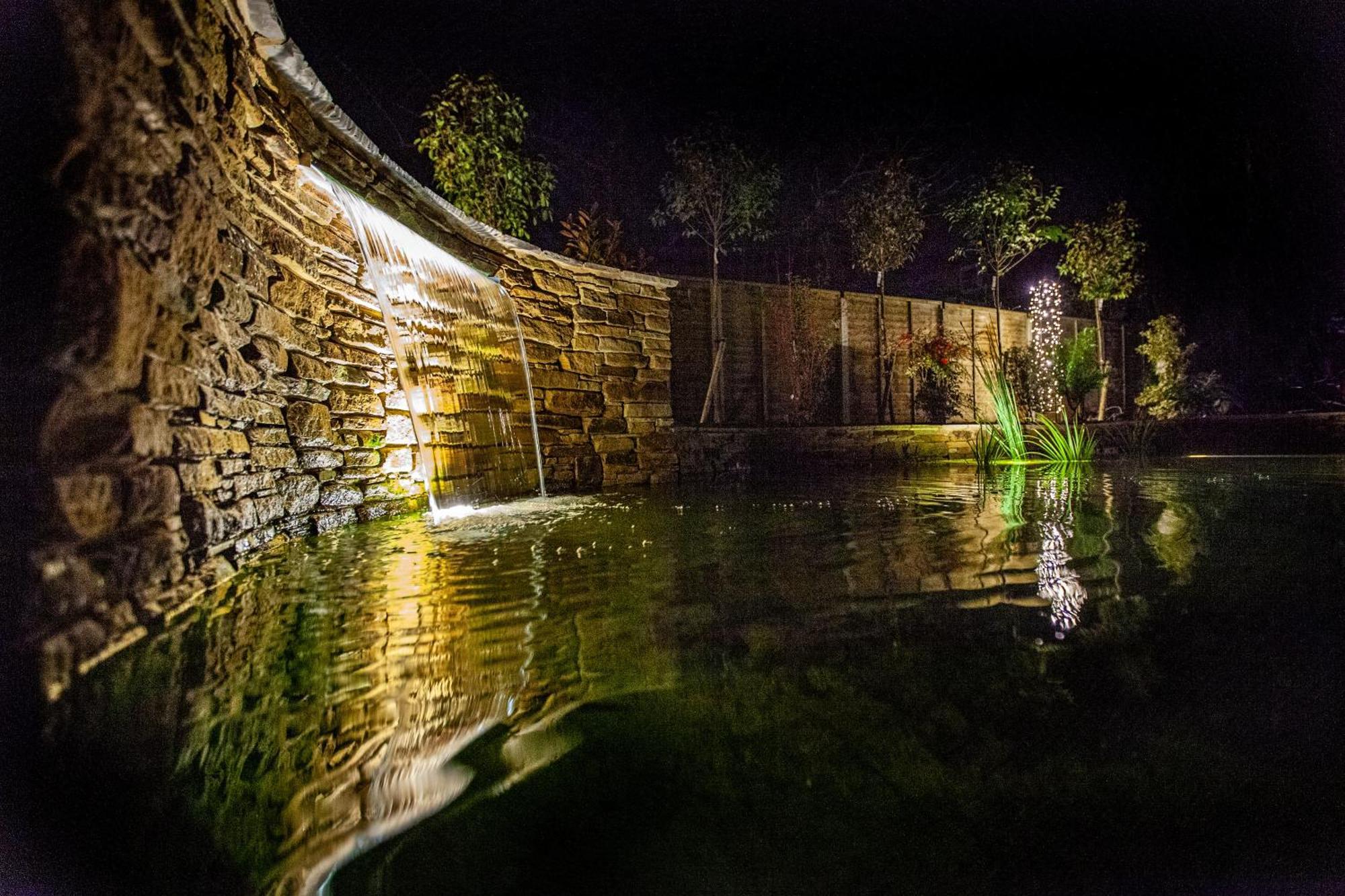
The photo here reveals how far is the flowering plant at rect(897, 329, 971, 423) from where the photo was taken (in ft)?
28.3

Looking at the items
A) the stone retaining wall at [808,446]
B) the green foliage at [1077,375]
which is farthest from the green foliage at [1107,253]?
the stone retaining wall at [808,446]

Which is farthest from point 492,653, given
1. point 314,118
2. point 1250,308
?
point 1250,308

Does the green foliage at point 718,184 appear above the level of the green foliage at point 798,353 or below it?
above

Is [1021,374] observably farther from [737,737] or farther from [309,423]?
[737,737]

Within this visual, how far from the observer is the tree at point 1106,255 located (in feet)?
28.3

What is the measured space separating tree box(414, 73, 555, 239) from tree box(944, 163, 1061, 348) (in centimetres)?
706

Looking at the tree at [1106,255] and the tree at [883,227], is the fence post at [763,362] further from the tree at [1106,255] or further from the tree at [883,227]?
the tree at [1106,255]

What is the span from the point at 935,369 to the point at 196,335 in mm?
8921

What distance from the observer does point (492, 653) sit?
3.80 ft

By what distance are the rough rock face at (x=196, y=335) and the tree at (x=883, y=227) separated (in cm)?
654

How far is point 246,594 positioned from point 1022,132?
425 inches

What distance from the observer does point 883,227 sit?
26.9 ft

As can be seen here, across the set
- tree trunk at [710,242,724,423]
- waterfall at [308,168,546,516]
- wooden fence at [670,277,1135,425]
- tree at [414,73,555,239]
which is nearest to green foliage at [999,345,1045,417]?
wooden fence at [670,277,1135,425]

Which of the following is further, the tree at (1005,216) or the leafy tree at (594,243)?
the tree at (1005,216)
